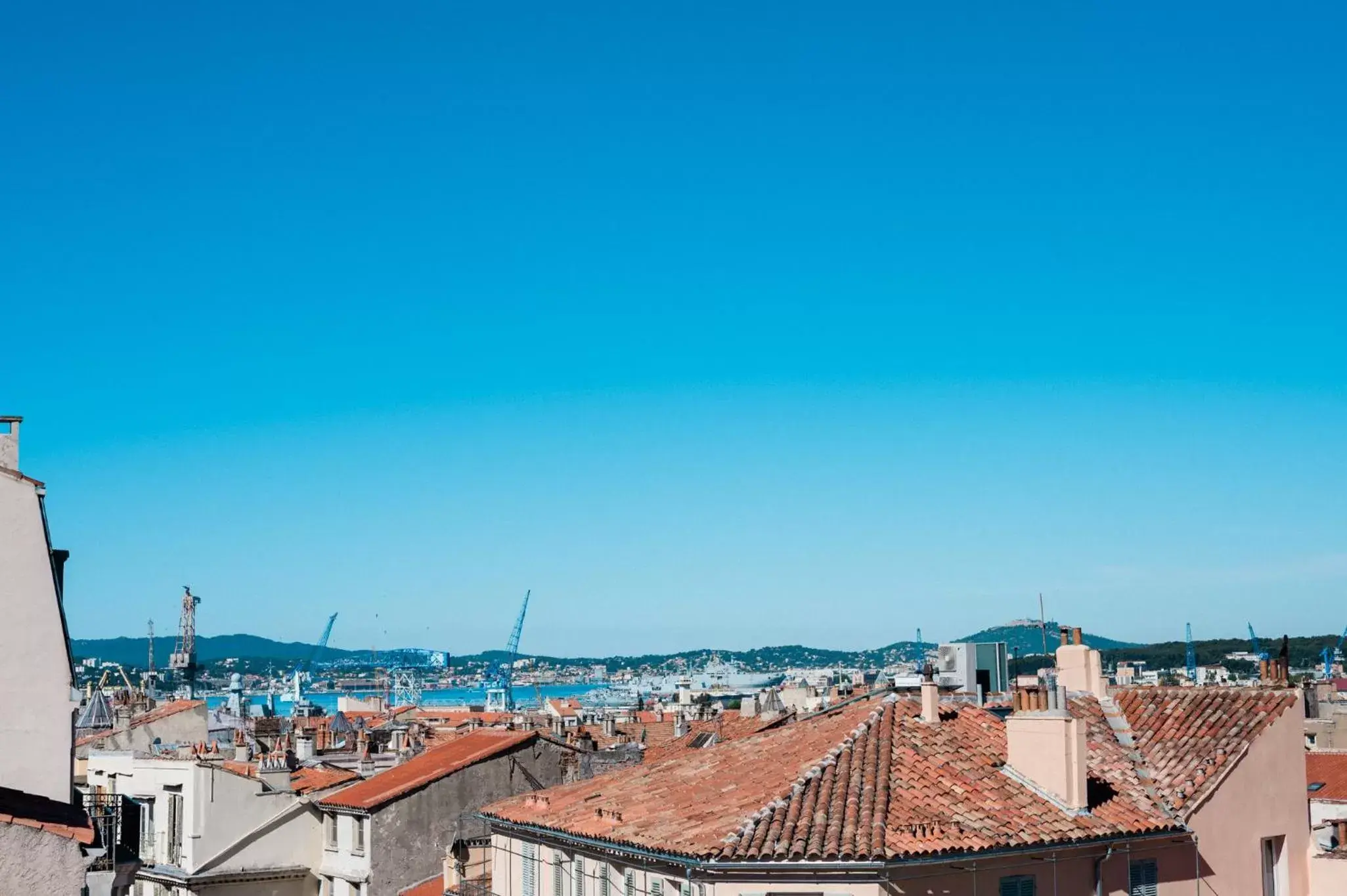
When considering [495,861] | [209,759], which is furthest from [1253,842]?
[209,759]

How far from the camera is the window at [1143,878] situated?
2653 centimetres

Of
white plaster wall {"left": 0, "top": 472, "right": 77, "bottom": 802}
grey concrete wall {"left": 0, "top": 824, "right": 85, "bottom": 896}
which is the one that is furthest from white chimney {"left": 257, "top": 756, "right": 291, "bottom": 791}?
grey concrete wall {"left": 0, "top": 824, "right": 85, "bottom": 896}

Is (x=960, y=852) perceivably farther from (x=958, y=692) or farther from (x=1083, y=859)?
(x=958, y=692)

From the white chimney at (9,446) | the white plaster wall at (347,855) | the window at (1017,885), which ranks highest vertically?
the white chimney at (9,446)

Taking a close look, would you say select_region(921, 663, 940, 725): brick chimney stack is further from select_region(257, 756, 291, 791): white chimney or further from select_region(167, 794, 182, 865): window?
select_region(167, 794, 182, 865): window

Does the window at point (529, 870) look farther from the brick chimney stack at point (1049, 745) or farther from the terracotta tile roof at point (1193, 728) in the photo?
the terracotta tile roof at point (1193, 728)

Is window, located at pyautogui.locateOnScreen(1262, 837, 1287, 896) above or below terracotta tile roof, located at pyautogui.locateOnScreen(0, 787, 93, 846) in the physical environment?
below

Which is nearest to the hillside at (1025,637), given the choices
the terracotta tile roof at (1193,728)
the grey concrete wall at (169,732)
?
the terracotta tile roof at (1193,728)

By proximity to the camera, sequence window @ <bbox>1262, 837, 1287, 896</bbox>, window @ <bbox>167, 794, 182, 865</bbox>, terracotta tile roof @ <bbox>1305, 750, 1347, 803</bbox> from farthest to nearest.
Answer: terracotta tile roof @ <bbox>1305, 750, 1347, 803</bbox>
window @ <bbox>167, 794, 182, 865</bbox>
window @ <bbox>1262, 837, 1287, 896</bbox>

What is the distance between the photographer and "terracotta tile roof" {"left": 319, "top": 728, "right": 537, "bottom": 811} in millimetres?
42500

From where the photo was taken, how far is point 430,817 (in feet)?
139

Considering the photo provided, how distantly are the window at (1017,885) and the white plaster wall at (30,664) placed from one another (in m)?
14.9

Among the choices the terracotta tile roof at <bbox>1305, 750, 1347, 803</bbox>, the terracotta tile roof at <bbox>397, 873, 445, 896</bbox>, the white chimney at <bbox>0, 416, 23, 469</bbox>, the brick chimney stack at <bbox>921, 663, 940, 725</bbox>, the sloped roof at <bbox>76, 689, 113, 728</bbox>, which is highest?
the white chimney at <bbox>0, 416, 23, 469</bbox>

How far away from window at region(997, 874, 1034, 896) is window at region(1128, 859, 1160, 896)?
2.44 m
